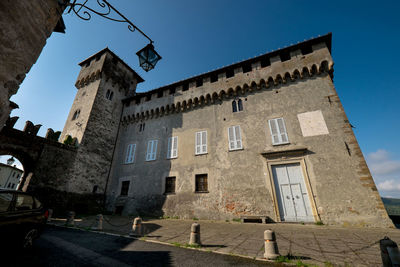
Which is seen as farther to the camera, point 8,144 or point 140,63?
point 8,144

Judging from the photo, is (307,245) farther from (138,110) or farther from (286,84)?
(138,110)

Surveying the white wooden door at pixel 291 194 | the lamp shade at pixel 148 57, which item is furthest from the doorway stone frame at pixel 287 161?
the lamp shade at pixel 148 57

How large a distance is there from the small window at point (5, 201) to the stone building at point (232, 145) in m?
8.86

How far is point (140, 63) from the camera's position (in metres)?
4.96

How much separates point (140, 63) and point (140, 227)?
19.9ft

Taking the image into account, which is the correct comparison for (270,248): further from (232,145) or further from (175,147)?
(175,147)

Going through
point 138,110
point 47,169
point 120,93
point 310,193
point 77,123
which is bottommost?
point 310,193

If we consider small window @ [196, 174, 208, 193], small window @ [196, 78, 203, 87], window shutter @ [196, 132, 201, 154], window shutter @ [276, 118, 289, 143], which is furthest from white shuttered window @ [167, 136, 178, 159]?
window shutter @ [276, 118, 289, 143]

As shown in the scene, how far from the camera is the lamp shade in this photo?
484 centimetres

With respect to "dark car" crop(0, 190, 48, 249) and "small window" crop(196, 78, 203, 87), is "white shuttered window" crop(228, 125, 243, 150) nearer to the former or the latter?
"small window" crop(196, 78, 203, 87)

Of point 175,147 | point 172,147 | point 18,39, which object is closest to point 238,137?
point 175,147

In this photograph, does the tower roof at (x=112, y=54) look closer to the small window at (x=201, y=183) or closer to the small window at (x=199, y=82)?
the small window at (x=199, y=82)

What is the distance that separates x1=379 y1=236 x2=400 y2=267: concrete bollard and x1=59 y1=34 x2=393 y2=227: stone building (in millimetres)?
6738

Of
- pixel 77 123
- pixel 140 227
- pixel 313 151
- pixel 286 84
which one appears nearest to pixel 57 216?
pixel 77 123
